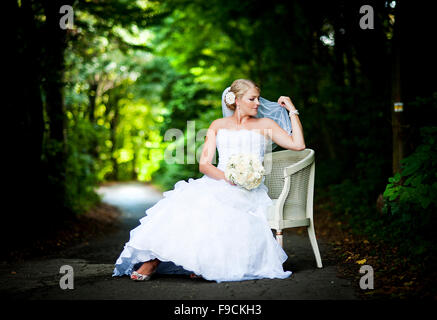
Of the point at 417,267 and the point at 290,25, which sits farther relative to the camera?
the point at 290,25

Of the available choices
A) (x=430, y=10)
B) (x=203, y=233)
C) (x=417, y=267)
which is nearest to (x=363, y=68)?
(x=430, y=10)

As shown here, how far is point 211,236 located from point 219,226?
0.13 m

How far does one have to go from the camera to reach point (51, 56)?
7.55 meters

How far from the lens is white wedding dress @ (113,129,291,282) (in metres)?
4.37

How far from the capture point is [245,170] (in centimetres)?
468

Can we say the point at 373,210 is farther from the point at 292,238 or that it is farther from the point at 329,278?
the point at 329,278

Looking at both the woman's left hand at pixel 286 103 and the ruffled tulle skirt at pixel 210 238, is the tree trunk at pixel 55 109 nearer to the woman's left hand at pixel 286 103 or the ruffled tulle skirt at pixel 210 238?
the ruffled tulle skirt at pixel 210 238

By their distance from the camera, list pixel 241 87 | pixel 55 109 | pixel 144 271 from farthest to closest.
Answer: pixel 55 109 → pixel 241 87 → pixel 144 271

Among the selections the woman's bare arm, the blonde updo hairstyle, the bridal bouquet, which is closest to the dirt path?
the bridal bouquet

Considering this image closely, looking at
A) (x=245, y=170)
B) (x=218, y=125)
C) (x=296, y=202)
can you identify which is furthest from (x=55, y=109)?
(x=296, y=202)

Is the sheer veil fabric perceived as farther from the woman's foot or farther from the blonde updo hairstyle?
the woman's foot

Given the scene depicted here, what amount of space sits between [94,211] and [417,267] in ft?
30.1

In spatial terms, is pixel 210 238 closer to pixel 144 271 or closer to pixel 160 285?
pixel 160 285

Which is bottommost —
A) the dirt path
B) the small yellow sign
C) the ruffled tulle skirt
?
the dirt path
